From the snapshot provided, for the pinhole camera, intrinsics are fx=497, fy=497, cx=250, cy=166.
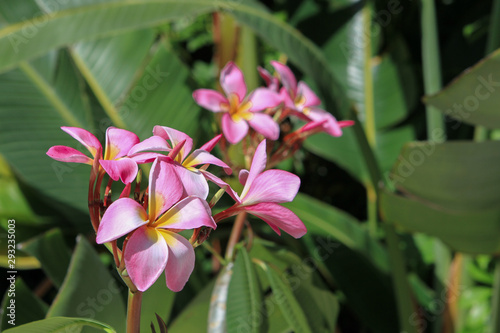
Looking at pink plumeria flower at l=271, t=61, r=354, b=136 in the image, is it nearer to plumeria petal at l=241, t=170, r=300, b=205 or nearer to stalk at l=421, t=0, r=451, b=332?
plumeria petal at l=241, t=170, r=300, b=205

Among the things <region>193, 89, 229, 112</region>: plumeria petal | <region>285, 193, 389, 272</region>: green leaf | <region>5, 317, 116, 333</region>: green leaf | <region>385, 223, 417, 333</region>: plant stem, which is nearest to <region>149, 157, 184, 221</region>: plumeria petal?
<region>5, 317, 116, 333</region>: green leaf

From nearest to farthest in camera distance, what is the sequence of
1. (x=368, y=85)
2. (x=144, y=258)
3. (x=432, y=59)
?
1. (x=144, y=258)
2. (x=432, y=59)
3. (x=368, y=85)

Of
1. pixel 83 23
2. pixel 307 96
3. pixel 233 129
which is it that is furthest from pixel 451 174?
pixel 83 23

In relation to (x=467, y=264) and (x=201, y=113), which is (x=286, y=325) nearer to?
(x=201, y=113)

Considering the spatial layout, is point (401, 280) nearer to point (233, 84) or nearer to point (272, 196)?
point (233, 84)

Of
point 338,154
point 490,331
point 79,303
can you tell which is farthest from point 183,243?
point 338,154

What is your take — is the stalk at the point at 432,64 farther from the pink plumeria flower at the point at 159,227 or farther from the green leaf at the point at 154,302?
the pink plumeria flower at the point at 159,227
